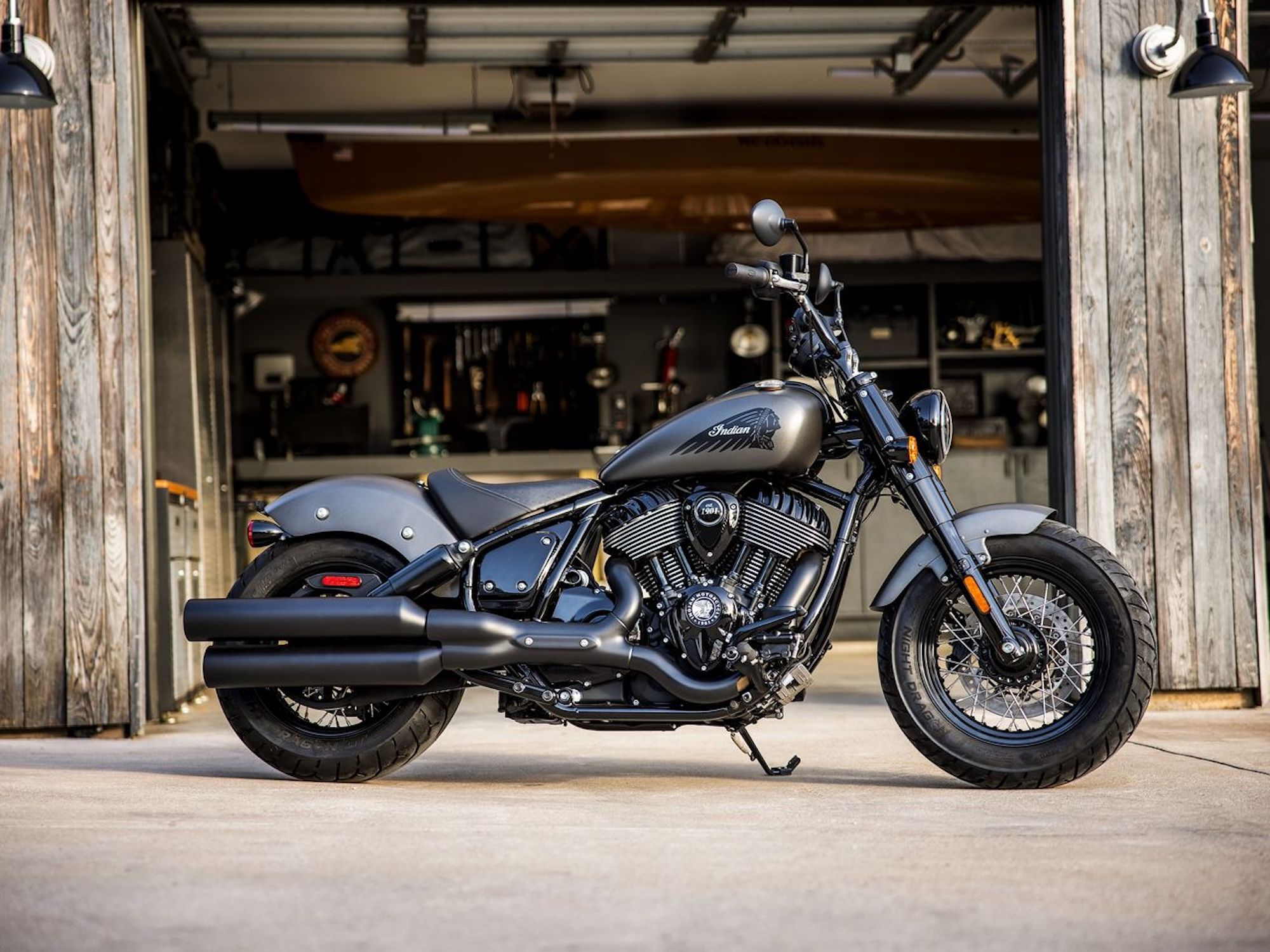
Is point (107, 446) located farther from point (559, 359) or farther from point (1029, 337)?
point (1029, 337)

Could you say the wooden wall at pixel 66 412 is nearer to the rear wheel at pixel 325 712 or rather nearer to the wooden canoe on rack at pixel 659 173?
the rear wheel at pixel 325 712

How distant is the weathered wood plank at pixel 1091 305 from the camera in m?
4.84

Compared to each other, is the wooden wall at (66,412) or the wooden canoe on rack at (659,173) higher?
the wooden canoe on rack at (659,173)

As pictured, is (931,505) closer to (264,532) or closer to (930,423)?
(930,423)

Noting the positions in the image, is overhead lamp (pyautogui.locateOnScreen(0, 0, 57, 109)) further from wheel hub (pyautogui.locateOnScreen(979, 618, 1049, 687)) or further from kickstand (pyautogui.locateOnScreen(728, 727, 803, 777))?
wheel hub (pyautogui.locateOnScreen(979, 618, 1049, 687))

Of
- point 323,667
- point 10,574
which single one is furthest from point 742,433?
point 10,574

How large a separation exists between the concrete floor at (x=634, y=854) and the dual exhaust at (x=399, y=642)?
25 cm

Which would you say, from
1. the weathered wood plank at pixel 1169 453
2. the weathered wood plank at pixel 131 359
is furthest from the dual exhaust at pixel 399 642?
the weathered wood plank at pixel 1169 453

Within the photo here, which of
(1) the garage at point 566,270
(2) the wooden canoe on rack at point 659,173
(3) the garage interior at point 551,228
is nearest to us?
(1) the garage at point 566,270

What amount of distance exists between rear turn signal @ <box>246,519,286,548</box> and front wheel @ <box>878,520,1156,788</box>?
139cm

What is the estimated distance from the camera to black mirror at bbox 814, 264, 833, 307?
354cm

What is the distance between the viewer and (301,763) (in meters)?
3.51

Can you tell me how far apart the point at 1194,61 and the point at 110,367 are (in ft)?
10.9

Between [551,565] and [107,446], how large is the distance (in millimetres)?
1784
